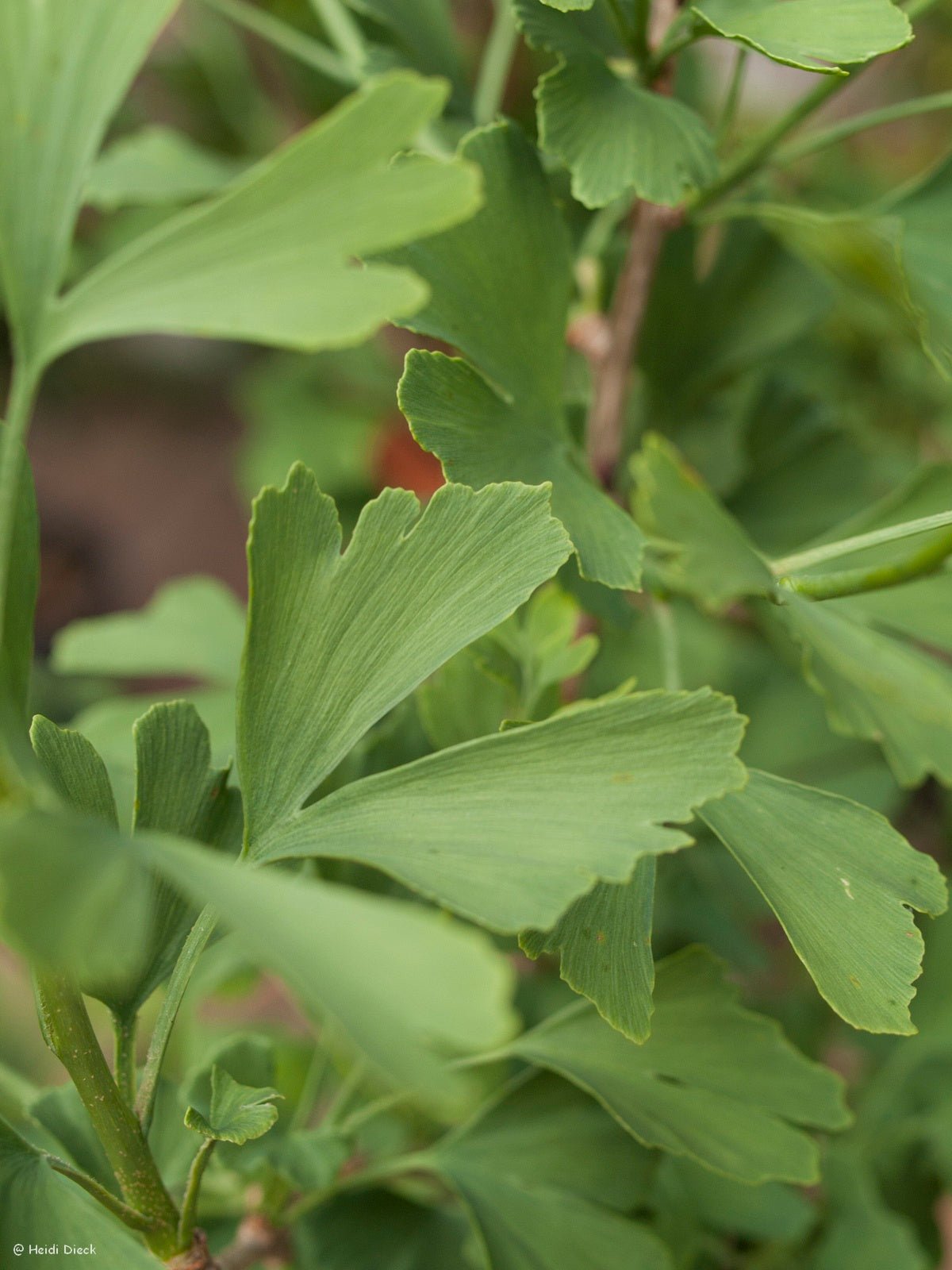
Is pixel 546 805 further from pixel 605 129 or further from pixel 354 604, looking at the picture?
pixel 605 129

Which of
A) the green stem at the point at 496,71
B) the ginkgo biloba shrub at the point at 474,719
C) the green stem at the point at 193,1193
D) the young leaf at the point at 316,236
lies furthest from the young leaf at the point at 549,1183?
the green stem at the point at 496,71

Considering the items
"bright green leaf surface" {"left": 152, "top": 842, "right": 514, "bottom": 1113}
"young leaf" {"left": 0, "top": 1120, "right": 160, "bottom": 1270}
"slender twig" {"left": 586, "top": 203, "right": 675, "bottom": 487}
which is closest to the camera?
"bright green leaf surface" {"left": 152, "top": 842, "right": 514, "bottom": 1113}

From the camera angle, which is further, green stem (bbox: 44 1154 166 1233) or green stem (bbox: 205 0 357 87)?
green stem (bbox: 205 0 357 87)

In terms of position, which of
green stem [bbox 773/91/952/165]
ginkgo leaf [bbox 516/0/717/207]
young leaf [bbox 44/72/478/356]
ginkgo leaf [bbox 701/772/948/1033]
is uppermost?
young leaf [bbox 44/72/478/356]

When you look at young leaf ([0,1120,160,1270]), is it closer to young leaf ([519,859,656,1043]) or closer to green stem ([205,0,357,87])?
young leaf ([519,859,656,1043])

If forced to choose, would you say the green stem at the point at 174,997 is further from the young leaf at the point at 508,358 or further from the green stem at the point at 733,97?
the green stem at the point at 733,97

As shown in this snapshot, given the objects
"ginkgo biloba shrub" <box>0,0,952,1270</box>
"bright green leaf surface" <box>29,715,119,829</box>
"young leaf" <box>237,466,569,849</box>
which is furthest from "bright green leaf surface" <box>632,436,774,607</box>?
"bright green leaf surface" <box>29,715,119,829</box>
